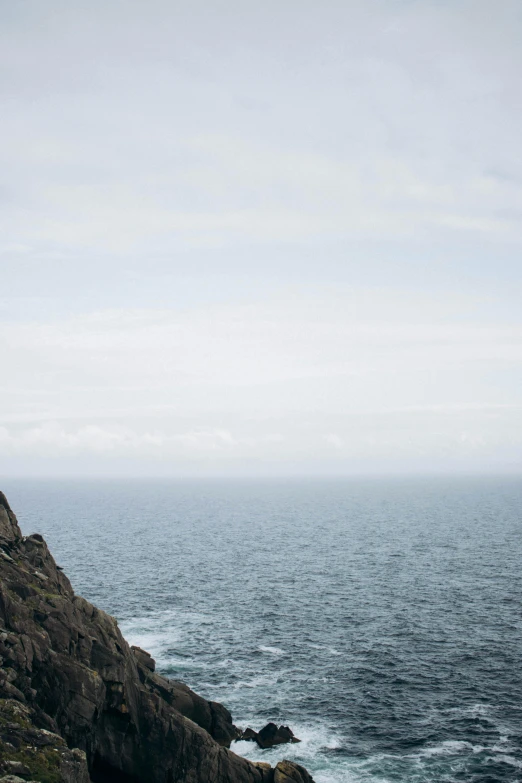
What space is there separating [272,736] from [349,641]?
27116mm

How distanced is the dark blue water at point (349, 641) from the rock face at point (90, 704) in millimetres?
7117

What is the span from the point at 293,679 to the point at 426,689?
51.3 feet

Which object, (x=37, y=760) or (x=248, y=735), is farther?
(x=248, y=735)

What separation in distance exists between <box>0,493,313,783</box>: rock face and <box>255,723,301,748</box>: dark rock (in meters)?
2.71

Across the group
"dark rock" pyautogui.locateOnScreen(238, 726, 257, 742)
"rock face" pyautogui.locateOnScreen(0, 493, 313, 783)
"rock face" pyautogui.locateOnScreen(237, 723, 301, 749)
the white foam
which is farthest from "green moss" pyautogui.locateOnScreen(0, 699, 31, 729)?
the white foam

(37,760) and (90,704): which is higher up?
(37,760)

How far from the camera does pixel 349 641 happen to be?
78688 millimetres

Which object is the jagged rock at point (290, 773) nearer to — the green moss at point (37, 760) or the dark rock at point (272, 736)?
the dark rock at point (272, 736)

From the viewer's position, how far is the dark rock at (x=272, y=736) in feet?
177

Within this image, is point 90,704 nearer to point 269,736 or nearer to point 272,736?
point 269,736

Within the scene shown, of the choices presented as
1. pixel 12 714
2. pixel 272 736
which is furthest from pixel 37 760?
pixel 272 736

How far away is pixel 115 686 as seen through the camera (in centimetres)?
4719

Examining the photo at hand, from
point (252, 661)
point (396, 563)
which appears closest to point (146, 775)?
→ point (252, 661)

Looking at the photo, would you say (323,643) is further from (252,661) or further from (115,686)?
(115,686)
